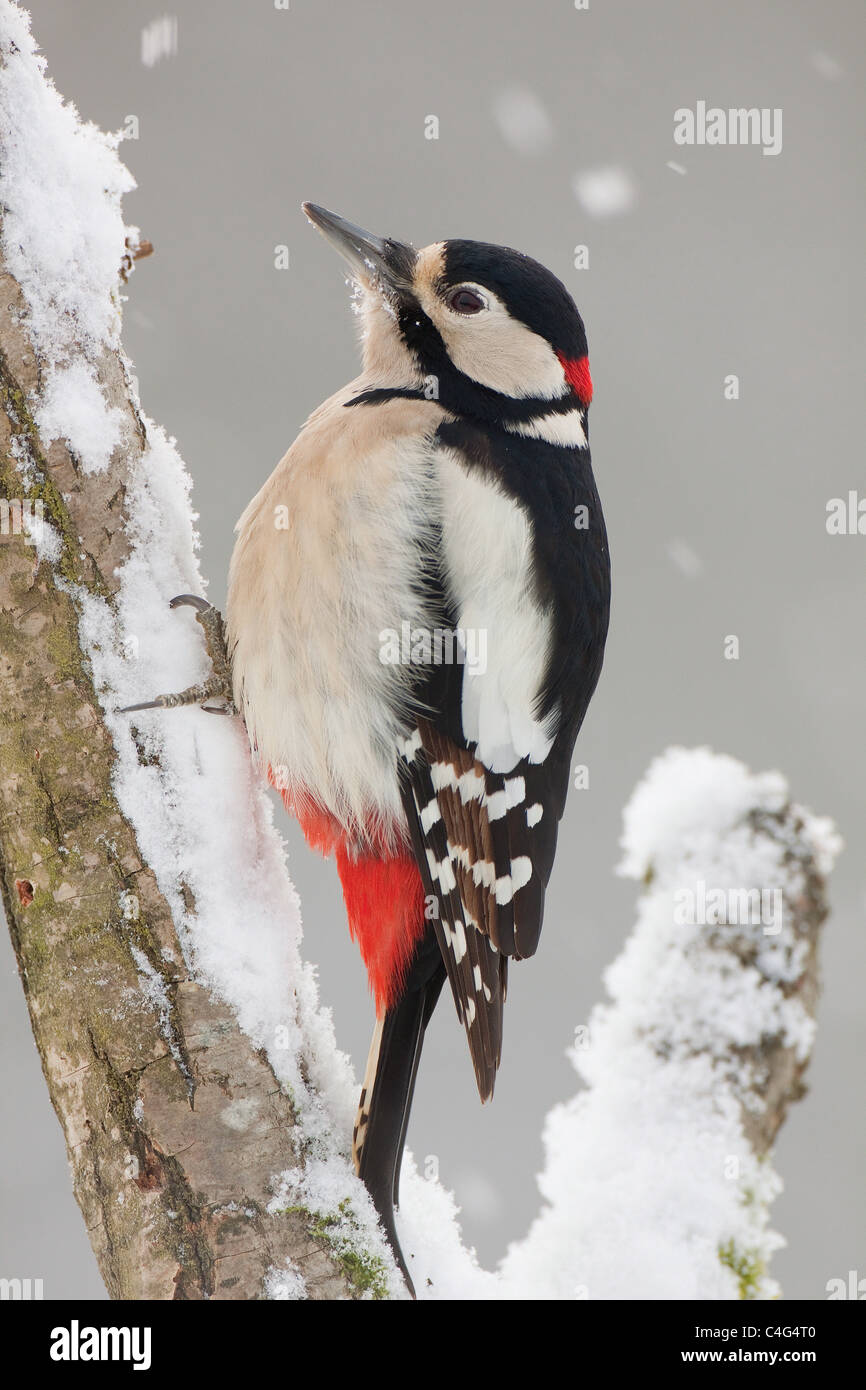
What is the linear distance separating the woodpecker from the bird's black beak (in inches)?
10.0

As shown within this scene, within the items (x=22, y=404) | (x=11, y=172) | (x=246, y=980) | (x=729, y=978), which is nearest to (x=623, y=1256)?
(x=729, y=978)

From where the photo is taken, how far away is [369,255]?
5.54ft

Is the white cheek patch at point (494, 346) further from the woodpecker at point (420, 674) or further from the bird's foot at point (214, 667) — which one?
the bird's foot at point (214, 667)

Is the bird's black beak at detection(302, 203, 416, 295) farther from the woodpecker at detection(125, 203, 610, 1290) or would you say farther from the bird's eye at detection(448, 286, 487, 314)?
the woodpecker at detection(125, 203, 610, 1290)

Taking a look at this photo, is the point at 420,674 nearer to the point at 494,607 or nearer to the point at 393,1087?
the point at 494,607

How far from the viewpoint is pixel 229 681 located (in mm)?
1405

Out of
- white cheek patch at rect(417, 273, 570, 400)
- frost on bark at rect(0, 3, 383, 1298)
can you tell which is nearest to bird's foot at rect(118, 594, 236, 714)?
frost on bark at rect(0, 3, 383, 1298)

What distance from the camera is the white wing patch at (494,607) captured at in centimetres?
143

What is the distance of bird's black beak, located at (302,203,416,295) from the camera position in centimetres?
168

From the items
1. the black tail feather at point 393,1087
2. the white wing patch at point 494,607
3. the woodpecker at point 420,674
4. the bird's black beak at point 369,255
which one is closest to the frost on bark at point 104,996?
the black tail feather at point 393,1087

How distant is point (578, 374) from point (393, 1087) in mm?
1055

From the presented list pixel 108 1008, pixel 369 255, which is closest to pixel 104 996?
pixel 108 1008
